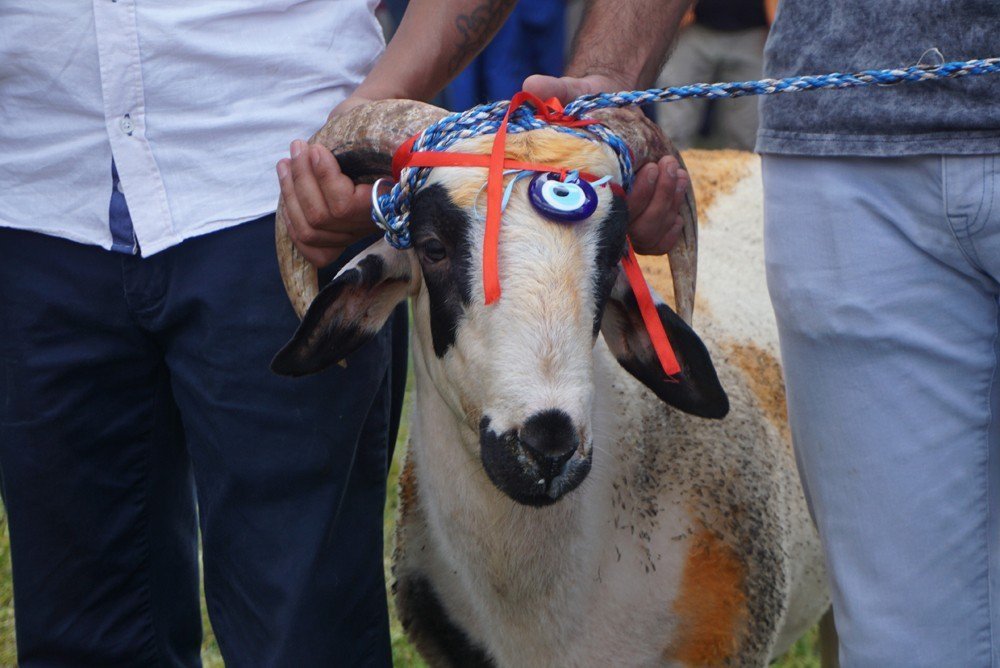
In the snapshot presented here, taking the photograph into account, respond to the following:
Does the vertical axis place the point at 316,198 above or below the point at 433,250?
above

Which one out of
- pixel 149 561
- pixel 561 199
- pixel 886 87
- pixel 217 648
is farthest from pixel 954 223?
pixel 217 648

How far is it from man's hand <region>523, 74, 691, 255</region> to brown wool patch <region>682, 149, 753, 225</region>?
1.49 metres

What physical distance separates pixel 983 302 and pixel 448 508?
3.89 feet

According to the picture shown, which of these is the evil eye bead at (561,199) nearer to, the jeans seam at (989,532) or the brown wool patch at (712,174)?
the jeans seam at (989,532)

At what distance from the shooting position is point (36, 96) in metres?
2.23

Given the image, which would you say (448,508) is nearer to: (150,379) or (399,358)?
(399,358)

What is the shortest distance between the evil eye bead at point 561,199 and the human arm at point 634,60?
0.84 ft

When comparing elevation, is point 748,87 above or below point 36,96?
below

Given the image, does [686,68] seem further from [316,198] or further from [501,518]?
[316,198]

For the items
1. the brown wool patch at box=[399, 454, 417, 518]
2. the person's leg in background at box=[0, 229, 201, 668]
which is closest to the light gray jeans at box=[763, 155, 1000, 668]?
the brown wool patch at box=[399, 454, 417, 518]

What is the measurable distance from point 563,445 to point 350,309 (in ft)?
2.06

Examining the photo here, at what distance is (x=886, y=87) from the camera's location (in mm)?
Answer: 1851

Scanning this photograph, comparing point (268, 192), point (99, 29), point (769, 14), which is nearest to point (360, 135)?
point (268, 192)

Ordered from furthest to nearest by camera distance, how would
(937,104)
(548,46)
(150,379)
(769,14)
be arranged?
(769,14) < (548,46) < (150,379) < (937,104)
